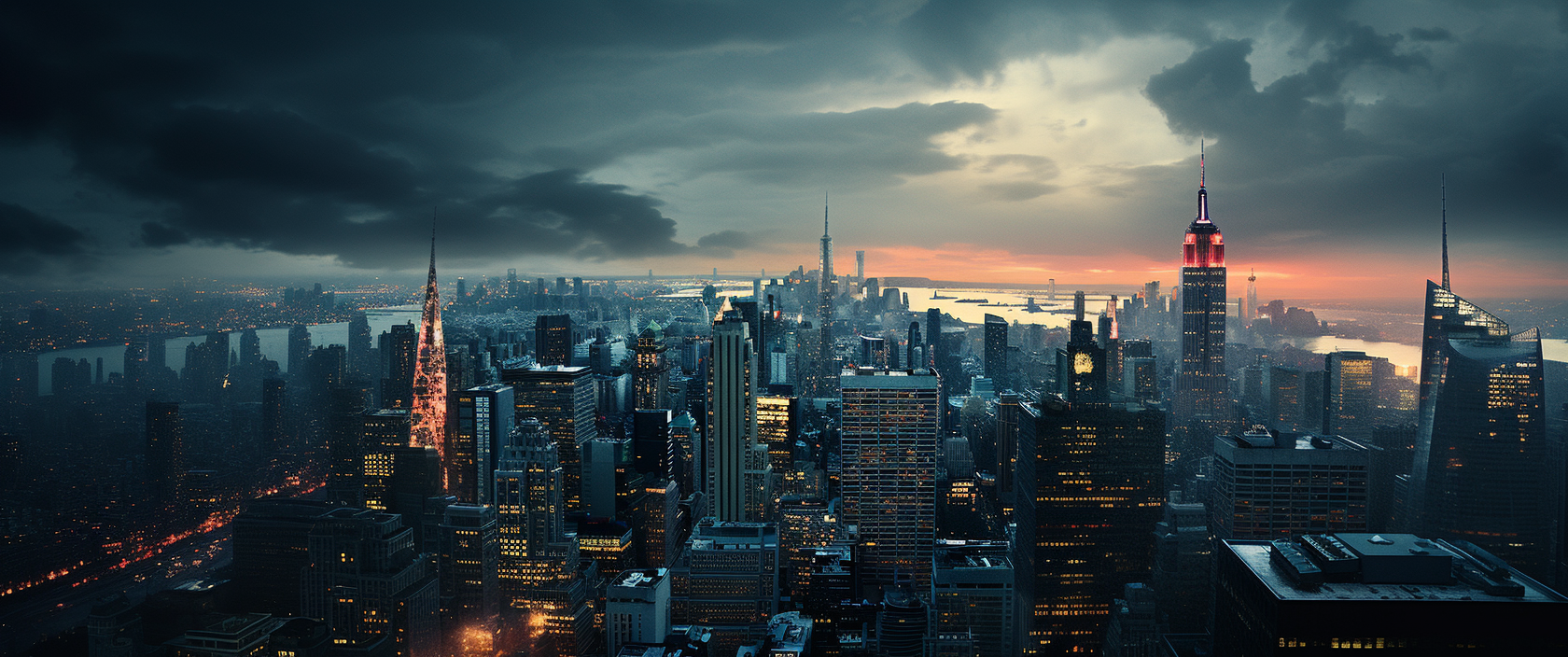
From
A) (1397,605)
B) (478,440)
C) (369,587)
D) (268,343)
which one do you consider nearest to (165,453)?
(268,343)

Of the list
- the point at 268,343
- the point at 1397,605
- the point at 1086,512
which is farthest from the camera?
the point at 1086,512

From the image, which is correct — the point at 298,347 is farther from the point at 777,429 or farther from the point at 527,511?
the point at 777,429

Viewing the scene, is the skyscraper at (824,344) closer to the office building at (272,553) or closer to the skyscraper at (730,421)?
the skyscraper at (730,421)

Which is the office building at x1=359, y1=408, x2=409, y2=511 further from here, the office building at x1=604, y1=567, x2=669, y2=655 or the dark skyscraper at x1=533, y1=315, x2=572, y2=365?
the dark skyscraper at x1=533, y1=315, x2=572, y2=365

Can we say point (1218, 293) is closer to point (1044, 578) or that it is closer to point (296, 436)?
point (1044, 578)

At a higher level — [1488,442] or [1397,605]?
[1488,442]

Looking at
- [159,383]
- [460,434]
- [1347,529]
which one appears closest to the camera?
[159,383]

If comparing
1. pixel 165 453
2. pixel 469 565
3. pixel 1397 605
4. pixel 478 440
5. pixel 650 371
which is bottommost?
pixel 469 565

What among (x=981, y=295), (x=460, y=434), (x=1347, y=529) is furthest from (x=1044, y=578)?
(x=460, y=434)
